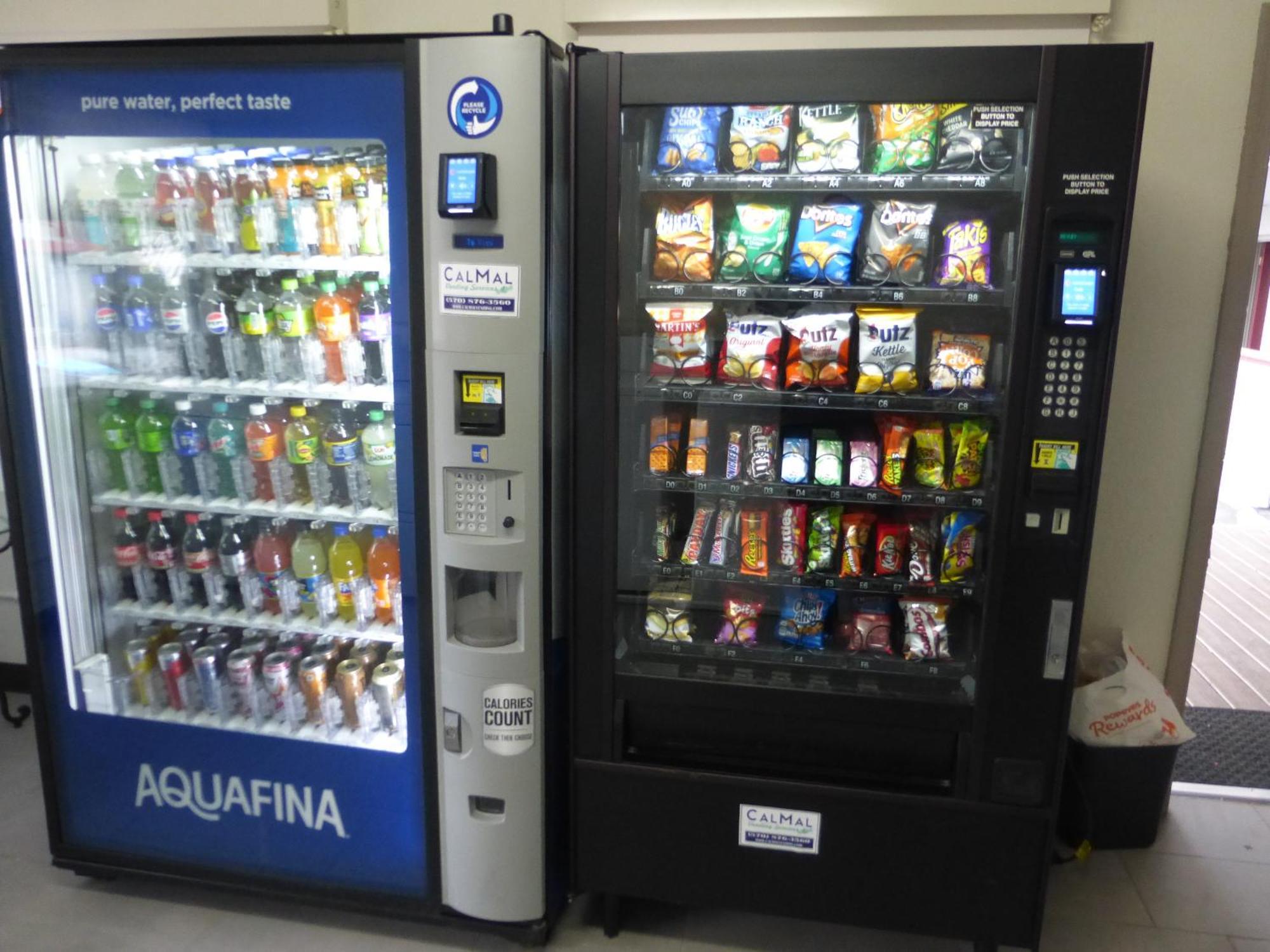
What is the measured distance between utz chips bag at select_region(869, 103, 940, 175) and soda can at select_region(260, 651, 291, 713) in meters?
1.89

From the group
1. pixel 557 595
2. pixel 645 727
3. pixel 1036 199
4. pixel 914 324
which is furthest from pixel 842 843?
pixel 1036 199

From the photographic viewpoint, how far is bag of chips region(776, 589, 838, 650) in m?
2.17

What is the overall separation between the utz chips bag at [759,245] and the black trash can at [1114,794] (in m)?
1.67

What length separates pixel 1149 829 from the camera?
265 cm

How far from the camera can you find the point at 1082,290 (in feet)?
5.62

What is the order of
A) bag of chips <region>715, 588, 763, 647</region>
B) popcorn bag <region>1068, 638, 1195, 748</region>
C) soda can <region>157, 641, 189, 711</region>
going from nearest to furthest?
1. bag of chips <region>715, 588, 763, 647</region>
2. soda can <region>157, 641, 189, 711</region>
3. popcorn bag <region>1068, 638, 1195, 748</region>

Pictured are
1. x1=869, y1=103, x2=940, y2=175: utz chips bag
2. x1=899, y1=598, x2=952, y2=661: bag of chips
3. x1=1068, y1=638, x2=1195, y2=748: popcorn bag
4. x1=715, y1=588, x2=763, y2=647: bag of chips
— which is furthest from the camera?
x1=1068, y1=638, x2=1195, y2=748: popcorn bag

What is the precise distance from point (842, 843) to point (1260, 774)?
1.92 m

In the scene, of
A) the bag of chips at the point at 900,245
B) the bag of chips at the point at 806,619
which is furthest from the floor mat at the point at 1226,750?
the bag of chips at the point at 900,245

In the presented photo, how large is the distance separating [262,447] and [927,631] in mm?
1685

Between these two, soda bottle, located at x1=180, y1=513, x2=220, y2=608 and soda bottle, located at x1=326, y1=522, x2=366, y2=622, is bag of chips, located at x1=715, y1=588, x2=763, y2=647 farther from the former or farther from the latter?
soda bottle, located at x1=180, y1=513, x2=220, y2=608

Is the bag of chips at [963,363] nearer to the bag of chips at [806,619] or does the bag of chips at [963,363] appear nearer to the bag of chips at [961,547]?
the bag of chips at [961,547]

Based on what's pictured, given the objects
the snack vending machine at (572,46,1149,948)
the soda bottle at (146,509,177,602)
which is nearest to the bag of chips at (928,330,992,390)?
the snack vending machine at (572,46,1149,948)

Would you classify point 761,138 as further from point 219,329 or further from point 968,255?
point 219,329
